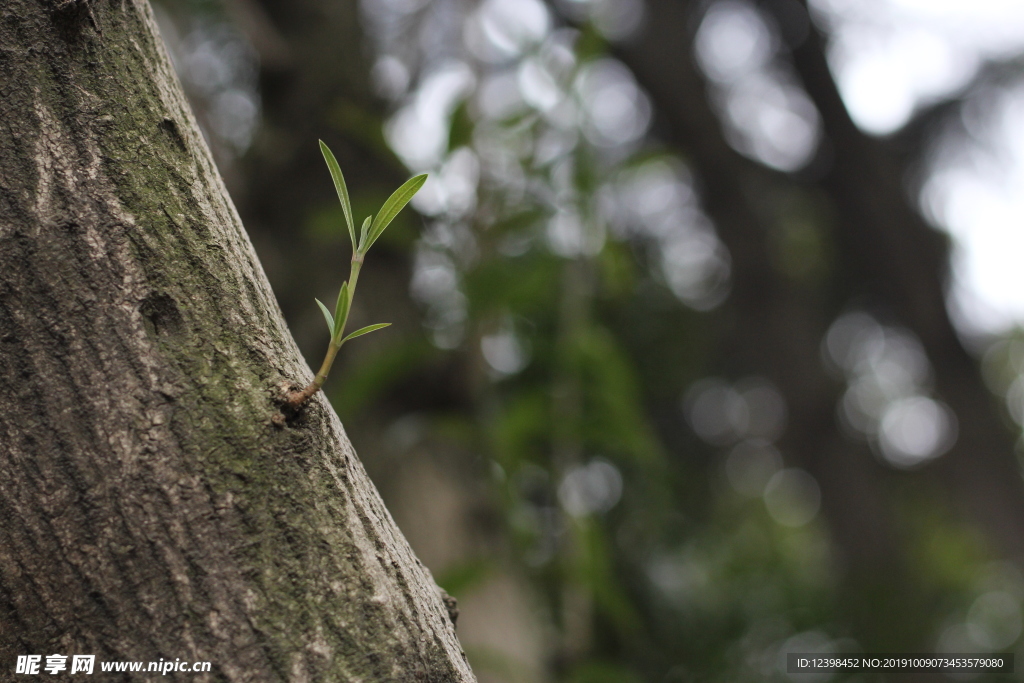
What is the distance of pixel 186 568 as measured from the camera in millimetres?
367

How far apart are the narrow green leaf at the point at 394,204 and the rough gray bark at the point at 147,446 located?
0.08 m

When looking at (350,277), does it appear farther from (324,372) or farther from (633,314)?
(633,314)

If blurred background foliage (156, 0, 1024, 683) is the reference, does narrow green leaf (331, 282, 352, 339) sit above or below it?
above

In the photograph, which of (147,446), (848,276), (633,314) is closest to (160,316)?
(147,446)

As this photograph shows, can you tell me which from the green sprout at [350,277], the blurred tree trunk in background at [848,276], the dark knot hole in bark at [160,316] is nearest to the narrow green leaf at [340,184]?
the green sprout at [350,277]

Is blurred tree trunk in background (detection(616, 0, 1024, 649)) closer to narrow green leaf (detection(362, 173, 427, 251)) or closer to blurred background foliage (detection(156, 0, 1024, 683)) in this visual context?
blurred background foliage (detection(156, 0, 1024, 683))

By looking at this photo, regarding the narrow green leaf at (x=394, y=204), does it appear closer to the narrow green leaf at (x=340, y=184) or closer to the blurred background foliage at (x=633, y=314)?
the narrow green leaf at (x=340, y=184)

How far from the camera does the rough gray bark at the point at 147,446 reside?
0.37 m

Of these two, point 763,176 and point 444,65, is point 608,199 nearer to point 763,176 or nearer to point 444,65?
point 444,65

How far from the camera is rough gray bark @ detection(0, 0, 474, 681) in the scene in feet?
1.21

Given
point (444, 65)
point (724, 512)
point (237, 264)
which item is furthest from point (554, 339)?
point (724, 512)

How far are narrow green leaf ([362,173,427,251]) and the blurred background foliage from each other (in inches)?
27.7

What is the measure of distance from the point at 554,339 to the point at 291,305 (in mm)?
→ 590

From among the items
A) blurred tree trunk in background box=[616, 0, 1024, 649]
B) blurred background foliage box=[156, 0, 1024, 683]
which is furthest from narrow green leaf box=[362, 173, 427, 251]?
blurred tree trunk in background box=[616, 0, 1024, 649]
